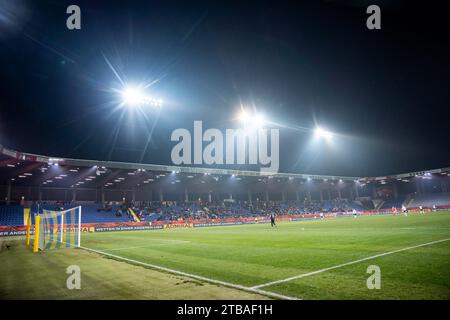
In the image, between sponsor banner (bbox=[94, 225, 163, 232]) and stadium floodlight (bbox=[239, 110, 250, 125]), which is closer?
sponsor banner (bbox=[94, 225, 163, 232])

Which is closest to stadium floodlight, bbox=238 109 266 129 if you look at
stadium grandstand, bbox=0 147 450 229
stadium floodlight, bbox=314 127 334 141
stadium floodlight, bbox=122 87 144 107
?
stadium grandstand, bbox=0 147 450 229

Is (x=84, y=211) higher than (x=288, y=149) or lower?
lower

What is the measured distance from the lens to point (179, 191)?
6134cm

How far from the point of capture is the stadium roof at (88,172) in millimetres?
34803

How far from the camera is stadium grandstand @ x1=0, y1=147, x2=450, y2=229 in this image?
40719 mm

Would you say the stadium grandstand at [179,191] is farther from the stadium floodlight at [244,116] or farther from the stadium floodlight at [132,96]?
the stadium floodlight at [244,116]

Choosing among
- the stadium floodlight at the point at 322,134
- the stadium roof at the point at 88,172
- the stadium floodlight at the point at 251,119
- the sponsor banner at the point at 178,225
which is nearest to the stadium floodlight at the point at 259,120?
the stadium floodlight at the point at 251,119

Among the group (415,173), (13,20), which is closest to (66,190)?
(13,20)

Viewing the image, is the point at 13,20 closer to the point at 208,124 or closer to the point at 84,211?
the point at 208,124

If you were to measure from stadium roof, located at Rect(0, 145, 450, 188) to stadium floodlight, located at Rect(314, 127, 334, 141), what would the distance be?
1075cm

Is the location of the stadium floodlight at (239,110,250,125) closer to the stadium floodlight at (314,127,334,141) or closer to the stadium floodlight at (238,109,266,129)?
the stadium floodlight at (238,109,266,129)

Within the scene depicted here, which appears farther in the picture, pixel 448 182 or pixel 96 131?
pixel 448 182

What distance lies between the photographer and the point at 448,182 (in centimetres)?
6812

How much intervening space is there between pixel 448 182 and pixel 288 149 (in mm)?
45528
